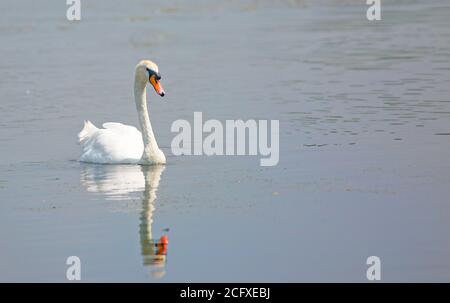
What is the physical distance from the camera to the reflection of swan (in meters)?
10.1

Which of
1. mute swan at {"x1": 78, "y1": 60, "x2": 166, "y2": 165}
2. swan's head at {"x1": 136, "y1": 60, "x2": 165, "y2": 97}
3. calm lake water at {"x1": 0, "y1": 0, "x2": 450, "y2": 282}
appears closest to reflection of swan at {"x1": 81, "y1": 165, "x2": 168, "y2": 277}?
calm lake water at {"x1": 0, "y1": 0, "x2": 450, "y2": 282}

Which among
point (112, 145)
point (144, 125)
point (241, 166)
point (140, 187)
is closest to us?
point (140, 187)

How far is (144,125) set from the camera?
49.5 feet

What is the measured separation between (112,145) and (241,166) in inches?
72.9

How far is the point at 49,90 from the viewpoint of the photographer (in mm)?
21344

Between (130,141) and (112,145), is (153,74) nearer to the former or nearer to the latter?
(130,141)

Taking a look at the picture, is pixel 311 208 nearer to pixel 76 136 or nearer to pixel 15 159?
pixel 15 159

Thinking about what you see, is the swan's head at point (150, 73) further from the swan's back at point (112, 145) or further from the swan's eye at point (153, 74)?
the swan's back at point (112, 145)

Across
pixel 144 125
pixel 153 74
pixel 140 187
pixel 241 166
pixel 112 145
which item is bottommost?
pixel 140 187

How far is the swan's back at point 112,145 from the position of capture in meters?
14.8

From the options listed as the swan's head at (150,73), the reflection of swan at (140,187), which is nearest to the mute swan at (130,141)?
the swan's head at (150,73)

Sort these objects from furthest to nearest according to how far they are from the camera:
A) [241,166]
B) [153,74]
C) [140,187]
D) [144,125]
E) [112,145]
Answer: [153,74]
[144,125]
[112,145]
[241,166]
[140,187]

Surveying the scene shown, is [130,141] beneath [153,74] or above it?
beneath

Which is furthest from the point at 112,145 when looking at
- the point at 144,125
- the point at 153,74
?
the point at 153,74
